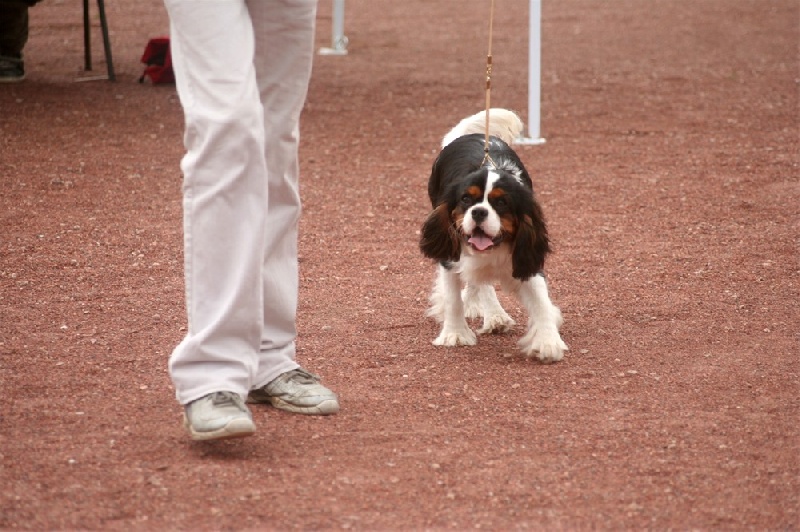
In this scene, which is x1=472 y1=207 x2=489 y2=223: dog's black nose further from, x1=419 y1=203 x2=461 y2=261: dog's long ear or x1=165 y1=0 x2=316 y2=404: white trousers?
x1=165 y1=0 x2=316 y2=404: white trousers

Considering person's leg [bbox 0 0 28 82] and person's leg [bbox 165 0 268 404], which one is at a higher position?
person's leg [bbox 165 0 268 404]

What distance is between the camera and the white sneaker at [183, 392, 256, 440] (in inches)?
141

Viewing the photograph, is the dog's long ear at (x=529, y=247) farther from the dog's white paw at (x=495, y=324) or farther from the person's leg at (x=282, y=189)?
the person's leg at (x=282, y=189)

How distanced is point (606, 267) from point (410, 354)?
Answer: 1699 millimetres

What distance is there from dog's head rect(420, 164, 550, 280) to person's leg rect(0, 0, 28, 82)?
7.64 m

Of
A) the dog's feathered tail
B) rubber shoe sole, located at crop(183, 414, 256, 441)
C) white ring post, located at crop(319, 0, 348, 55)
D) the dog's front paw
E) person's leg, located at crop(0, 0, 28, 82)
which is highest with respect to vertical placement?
the dog's feathered tail

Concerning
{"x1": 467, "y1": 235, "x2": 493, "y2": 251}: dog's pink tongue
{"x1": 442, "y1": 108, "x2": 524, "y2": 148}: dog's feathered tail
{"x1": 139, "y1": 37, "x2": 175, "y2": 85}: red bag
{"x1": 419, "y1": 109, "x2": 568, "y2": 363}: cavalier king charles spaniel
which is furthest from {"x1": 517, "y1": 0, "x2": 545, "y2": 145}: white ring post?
{"x1": 467, "y1": 235, "x2": 493, "y2": 251}: dog's pink tongue

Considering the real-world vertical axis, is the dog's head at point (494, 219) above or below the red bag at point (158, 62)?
above

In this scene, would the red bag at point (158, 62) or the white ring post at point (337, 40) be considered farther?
the white ring post at point (337, 40)

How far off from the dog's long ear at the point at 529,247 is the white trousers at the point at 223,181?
1.32 m

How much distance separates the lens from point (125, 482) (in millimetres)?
3451

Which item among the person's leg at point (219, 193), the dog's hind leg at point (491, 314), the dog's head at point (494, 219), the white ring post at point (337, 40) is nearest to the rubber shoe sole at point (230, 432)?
the person's leg at point (219, 193)

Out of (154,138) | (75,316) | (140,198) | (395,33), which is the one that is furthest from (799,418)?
(395,33)

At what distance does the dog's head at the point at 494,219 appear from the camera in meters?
4.74
